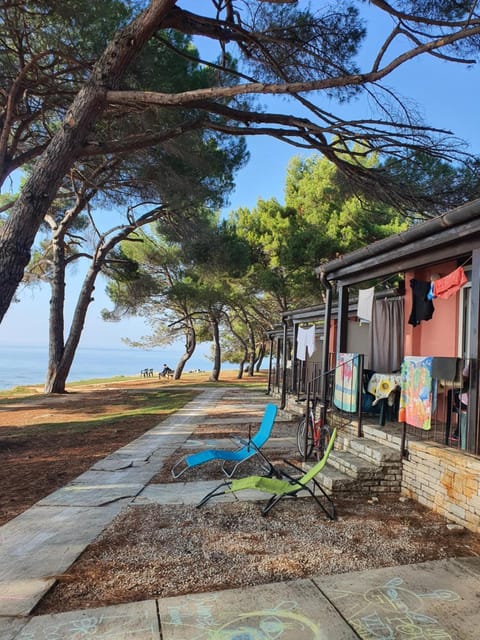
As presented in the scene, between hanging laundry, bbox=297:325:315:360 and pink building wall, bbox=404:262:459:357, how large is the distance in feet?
9.43

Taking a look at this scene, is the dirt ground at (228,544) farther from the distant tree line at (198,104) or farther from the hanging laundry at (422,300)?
the distant tree line at (198,104)

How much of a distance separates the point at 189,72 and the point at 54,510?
9747 millimetres

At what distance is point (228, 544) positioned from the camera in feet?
11.1

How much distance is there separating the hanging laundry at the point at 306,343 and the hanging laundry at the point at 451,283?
514 cm

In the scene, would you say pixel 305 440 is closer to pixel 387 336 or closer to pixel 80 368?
pixel 387 336

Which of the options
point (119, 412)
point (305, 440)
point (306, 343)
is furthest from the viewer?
point (119, 412)

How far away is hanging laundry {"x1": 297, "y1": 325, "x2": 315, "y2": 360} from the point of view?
10445 mm

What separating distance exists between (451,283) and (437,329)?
2191 millimetres

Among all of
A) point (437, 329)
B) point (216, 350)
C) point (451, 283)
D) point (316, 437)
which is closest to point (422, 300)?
point (451, 283)

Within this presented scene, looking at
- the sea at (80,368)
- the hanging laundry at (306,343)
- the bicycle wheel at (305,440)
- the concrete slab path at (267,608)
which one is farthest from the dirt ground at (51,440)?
the sea at (80,368)

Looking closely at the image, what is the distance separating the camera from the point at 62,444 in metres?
7.61

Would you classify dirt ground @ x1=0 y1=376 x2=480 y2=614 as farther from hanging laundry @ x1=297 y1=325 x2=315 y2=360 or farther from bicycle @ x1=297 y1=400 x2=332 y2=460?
hanging laundry @ x1=297 y1=325 x2=315 y2=360

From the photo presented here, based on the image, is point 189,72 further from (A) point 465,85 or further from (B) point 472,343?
(B) point 472,343

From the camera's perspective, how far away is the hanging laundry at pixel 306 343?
10.4 metres
